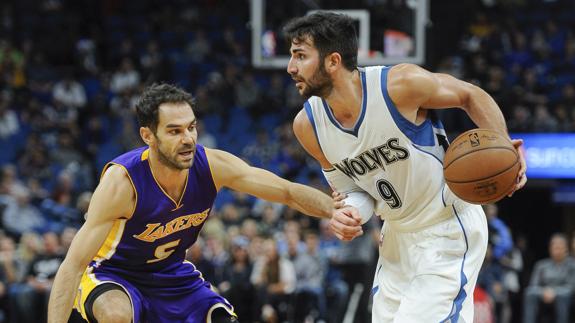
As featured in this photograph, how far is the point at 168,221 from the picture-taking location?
472 centimetres

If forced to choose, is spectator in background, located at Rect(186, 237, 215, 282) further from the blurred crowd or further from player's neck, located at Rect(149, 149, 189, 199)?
player's neck, located at Rect(149, 149, 189, 199)

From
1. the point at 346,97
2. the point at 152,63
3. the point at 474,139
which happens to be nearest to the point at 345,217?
the point at 346,97

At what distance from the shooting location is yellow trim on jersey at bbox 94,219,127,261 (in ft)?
15.3

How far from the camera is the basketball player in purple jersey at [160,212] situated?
456 centimetres

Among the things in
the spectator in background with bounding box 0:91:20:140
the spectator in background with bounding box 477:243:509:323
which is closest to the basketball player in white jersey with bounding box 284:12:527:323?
the spectator in background with bounding box 477:243:509:323

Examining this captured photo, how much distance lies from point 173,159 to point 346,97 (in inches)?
36.8

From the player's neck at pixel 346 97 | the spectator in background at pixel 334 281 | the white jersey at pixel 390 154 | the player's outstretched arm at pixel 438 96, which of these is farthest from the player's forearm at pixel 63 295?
the spectator in background at pixel 334 281

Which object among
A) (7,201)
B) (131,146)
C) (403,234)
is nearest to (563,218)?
(131,146)

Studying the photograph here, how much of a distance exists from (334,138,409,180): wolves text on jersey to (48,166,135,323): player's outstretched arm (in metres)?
1.10

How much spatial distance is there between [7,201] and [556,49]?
920cm

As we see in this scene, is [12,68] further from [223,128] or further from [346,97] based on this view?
[346,97]

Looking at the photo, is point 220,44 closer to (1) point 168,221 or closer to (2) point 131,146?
(2) point 131,146

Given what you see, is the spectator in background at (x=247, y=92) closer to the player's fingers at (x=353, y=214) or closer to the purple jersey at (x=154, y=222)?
the purple jersey at (x=154, y=222)

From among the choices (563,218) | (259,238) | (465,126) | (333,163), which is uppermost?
(333,163)
